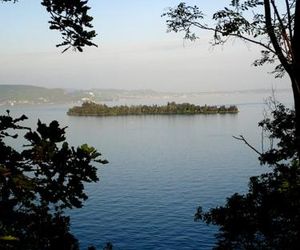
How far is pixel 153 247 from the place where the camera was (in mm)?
52875

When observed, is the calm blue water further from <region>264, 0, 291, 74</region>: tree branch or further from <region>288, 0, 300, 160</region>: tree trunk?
<region>264, 0, 291, 74</region>: tree branch

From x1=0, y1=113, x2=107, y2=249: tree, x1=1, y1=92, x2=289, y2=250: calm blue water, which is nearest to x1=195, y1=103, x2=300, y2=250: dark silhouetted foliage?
x1=0, y1=113, x2=107, y2=249: tree

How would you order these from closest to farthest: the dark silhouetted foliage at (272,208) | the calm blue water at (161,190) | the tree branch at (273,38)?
the tree branch at (273,38)
the dark silhouetted foliage at (272,208)
the calm blue water at (161,190)

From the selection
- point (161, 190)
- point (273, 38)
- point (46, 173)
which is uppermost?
point (273, 38)

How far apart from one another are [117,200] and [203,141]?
80.2 meters

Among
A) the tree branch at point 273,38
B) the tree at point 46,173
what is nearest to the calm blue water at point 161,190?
the tree branch at point 273,38

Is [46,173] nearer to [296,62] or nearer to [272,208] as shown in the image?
[296,62]

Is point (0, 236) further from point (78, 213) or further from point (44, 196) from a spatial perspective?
point (78, 213)

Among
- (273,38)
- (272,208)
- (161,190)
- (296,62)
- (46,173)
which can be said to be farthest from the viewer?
(161,190)

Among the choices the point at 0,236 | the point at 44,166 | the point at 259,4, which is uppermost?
the point at 259,4

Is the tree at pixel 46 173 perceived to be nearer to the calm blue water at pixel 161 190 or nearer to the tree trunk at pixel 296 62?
the tree trunk at pixel 296 62

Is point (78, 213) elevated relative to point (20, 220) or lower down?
lower down

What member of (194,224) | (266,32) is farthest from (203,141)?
(266,32)

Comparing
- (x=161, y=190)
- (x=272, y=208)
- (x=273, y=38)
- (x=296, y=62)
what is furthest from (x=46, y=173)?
(x=161, y=190)
